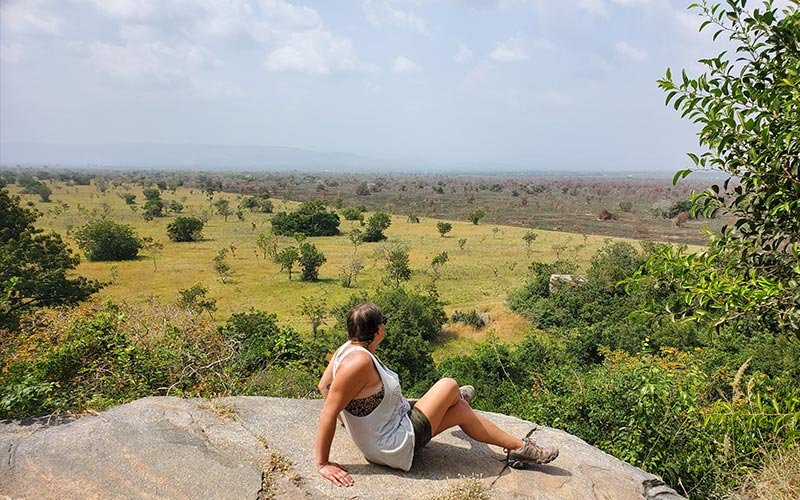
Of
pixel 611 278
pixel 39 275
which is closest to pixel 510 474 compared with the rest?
pixel 39 275

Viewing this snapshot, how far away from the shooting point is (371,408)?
159 inches

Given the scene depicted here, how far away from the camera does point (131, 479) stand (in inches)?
148

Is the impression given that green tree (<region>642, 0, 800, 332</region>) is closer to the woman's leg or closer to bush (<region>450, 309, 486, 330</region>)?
the woman's leg

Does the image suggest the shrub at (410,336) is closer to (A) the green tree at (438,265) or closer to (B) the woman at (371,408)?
(B) the woman at (371,408)

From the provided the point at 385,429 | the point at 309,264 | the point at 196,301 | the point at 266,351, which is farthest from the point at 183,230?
the point at 385,429

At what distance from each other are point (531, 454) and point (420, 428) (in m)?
0.98

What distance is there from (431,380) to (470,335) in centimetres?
850

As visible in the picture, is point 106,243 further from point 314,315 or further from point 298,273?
point 314,315

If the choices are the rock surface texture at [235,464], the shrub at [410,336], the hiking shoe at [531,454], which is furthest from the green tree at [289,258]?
the hiking shoe at [531,454]

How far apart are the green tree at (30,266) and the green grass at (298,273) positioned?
16.0ft

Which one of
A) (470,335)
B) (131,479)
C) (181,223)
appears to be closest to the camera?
(131,479)

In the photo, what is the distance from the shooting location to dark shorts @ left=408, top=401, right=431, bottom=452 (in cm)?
421

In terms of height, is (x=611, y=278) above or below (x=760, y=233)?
below

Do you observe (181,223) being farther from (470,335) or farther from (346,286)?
(470,335)
